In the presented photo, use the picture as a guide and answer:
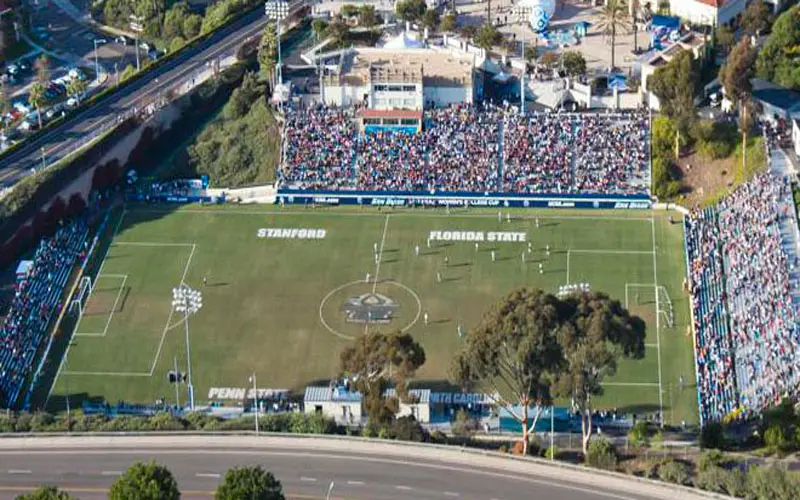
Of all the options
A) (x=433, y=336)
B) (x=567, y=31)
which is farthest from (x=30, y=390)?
(x=567, y=31)

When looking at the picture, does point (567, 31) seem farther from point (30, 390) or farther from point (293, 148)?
point (30, 390)

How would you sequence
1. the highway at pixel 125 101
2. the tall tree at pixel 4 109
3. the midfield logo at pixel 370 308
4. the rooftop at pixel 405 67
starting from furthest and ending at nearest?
the tall tree at pixel 4 109 < the rooftop at pixel 405 67 < the highway at pixel 125 101 < the midfield logo at pixel 370 308

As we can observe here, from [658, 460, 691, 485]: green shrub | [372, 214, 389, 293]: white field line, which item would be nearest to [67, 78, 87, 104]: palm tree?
[372, 214, 389, 293]: white field line

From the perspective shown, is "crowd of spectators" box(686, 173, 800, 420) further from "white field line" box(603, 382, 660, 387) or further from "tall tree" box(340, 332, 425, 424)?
"tall tree" box(340, 332, 425, 424)

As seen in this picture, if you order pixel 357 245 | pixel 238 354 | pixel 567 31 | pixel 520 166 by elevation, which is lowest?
pixel 238 354

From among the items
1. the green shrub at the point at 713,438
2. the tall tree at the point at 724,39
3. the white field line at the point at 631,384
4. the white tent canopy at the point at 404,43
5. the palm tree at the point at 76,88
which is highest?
the white tent canopy at the point at 404,43

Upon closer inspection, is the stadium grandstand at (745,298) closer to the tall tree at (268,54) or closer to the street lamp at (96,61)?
the tall tree at (268,54)

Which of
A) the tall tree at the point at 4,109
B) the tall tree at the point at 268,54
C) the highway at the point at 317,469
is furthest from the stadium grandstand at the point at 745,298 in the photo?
the tall tree at the point at 4,109
